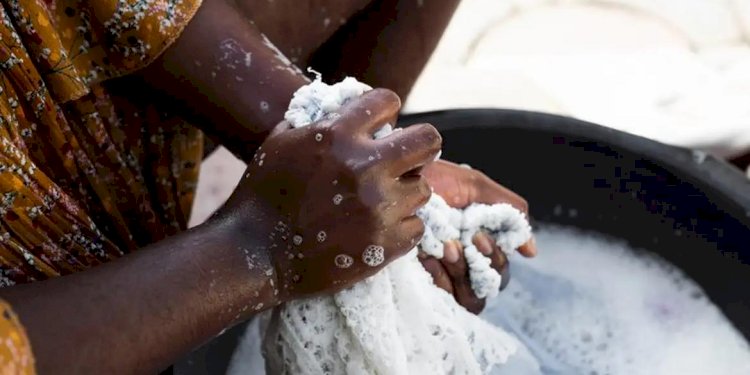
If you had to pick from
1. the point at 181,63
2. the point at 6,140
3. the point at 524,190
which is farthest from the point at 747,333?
the point at 6,140

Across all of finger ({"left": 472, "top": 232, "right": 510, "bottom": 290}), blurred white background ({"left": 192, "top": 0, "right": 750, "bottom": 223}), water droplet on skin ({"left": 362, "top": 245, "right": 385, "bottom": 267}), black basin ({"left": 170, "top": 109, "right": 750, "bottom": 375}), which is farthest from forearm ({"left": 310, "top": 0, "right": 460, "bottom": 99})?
water droplet on skin ({"left": 362, "top": 245, "right": 385, "bottom": 267})

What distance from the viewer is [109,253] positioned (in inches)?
32.0

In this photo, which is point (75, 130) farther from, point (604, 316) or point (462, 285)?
point (604, 316)

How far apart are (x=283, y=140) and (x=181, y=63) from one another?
176 millimetres

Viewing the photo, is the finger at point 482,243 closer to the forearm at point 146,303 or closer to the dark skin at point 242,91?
the dark skin at point 242,91

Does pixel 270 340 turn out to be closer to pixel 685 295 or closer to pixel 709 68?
pixel 685 295

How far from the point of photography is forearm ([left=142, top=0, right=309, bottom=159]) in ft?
2.57

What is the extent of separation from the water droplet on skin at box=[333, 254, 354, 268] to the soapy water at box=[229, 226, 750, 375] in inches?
11.7

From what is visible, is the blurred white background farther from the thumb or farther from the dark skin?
the thumb

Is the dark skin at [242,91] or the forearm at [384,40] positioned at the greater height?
the forearm at [384,40]

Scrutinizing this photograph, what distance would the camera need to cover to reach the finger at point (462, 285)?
793 millimetres

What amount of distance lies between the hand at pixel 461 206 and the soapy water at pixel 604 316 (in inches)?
4.7

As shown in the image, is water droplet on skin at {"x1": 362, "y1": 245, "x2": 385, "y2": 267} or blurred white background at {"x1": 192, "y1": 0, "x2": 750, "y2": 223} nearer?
water droplet on skin at {"x1": 362, "y1": 245, "x2": 385, "y2": 267}

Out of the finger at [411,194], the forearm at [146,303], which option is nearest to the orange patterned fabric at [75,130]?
the forearm at [146,303]
